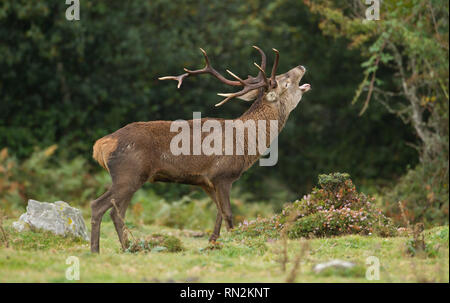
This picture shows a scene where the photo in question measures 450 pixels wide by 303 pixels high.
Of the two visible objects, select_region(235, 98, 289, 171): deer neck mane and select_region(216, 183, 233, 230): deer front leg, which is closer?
select_region(216, 183, 233, 230): deer front leg

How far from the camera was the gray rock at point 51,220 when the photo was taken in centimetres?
938

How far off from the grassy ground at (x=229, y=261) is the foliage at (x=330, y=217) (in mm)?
436

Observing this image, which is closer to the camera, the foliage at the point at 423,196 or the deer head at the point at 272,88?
the deer head at the point at 272,88

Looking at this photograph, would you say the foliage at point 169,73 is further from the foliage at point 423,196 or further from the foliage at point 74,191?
the foliage at point 423,196

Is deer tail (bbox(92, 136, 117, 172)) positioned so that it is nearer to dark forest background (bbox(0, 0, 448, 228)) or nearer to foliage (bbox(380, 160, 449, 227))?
foliage (bbox(380, 160, 449, 227))

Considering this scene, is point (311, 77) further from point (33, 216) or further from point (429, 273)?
point (429, 273)

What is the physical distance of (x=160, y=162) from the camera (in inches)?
358

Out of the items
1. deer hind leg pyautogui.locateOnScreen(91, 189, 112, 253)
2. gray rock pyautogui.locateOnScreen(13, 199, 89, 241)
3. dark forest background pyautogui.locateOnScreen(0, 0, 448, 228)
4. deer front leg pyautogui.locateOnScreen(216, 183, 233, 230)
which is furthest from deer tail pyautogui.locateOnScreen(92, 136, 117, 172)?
dark forest background pyautogui.locateOnScreen(0, 0, 448, 228)

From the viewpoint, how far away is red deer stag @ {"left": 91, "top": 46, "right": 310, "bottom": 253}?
346 inches

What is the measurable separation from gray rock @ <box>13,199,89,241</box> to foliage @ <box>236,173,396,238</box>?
91.3 inches

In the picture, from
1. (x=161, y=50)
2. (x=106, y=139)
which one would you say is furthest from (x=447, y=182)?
(x=161, y=50)

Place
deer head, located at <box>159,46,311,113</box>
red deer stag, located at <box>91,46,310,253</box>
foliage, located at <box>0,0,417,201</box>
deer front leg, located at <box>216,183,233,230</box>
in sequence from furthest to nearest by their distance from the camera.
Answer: foliage, located at <box>0,0,417,201</box>
deer head, located at <box>159,46,311,113</box>
deer front leg, located at <box>216,183,233,230</box>
red deer stag, located at <box>91,46,310,253</box>

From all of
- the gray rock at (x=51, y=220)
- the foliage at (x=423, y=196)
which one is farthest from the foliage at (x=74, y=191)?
the gray rock at (x=51, y=220)

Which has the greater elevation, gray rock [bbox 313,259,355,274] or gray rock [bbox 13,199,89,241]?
gray rock [bbox 13,199,89,241]
